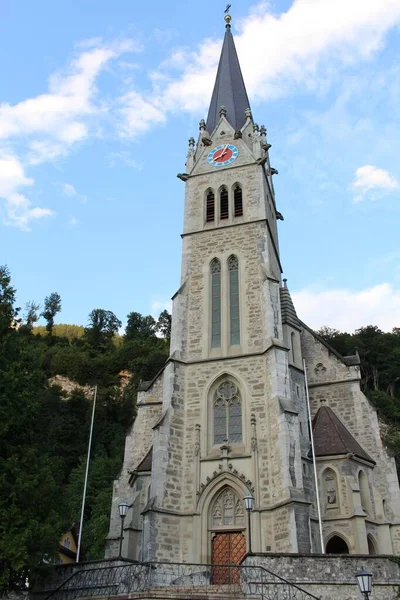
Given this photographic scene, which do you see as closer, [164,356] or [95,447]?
[95,447]

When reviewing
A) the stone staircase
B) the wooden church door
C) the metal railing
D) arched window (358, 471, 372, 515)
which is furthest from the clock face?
the stone staircase

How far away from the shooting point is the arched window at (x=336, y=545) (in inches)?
858

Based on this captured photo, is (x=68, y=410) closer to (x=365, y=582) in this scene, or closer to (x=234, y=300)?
(x=234, y=300)

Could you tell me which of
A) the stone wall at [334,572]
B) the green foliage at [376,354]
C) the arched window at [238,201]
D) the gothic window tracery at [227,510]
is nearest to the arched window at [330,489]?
the gothic window tracery at [227,510]

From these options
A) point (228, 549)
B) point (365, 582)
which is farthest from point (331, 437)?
point (365, 582)

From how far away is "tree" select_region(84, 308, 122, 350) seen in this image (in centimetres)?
8494

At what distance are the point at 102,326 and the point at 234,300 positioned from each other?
68542 mm

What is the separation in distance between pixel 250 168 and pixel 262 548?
1853 cm

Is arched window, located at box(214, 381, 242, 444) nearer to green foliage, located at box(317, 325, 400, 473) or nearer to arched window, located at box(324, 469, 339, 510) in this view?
arched window, located at box(324, 469, 339, 510)

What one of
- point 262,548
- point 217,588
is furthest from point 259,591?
point 262,548

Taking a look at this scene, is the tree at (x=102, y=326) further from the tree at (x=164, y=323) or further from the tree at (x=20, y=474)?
the tree at (x=20, y=474)

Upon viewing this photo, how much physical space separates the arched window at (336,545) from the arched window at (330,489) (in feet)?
4.13

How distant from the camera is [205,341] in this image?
25.0m

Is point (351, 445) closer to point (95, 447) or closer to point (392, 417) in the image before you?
point (392, 417)
